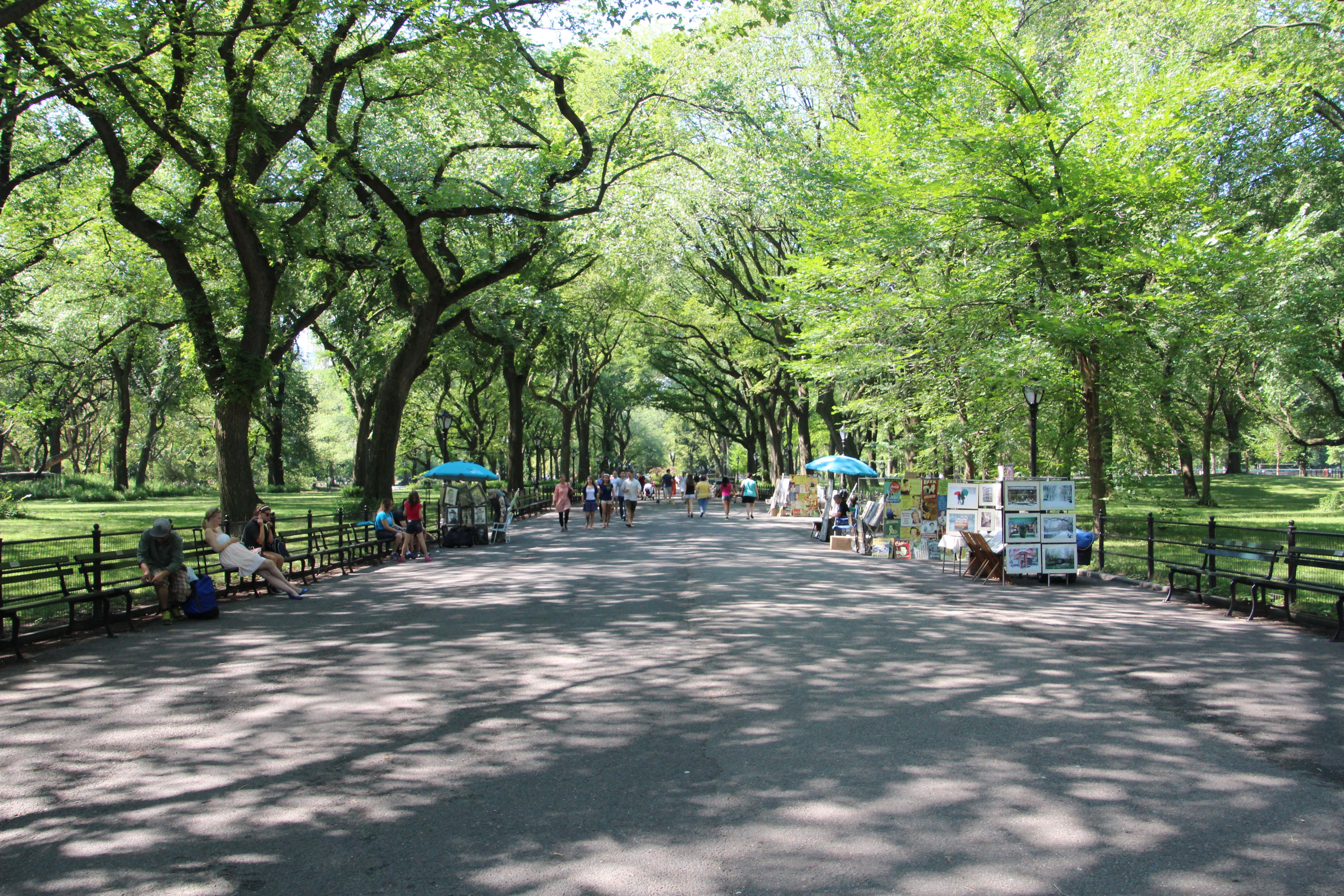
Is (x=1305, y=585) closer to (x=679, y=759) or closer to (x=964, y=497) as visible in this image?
(x=964, y=497)

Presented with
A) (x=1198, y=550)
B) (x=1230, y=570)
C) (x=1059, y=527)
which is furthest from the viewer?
(x=1059, y=527)

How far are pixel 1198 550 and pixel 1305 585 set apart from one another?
4.00 m

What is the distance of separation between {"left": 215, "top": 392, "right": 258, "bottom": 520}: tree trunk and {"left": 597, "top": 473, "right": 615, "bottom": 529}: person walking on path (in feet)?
46.7

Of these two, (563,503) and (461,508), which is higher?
(461,508)

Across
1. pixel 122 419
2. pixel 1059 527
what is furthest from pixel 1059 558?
pixel 122 419

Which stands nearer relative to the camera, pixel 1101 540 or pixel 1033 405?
pixel 1101 540

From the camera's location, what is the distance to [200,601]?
1130cm

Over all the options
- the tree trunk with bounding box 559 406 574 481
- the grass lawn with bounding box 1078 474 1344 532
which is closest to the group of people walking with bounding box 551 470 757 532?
the tree trunk with bounding box 559 406 574 481

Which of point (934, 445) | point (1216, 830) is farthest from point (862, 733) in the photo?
point (934, 445)

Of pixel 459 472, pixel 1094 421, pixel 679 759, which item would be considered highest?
pixel 1094 421

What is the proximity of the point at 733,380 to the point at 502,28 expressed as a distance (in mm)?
41402

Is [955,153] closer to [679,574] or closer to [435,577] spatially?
[679,574]

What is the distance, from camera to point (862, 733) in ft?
20.0

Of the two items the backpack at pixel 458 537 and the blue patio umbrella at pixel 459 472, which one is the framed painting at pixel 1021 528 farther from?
the backpack at pixel 458 537
